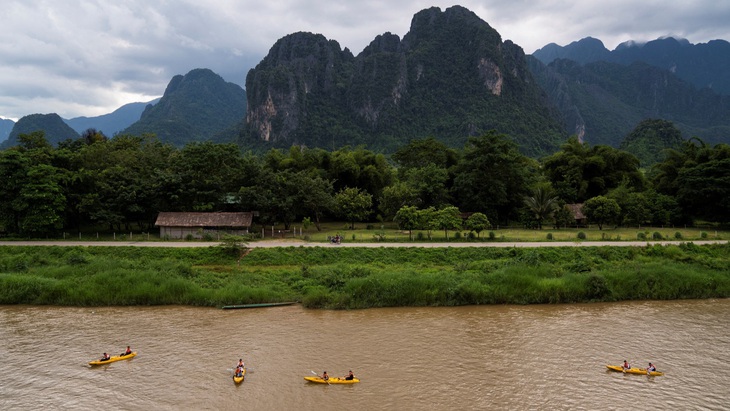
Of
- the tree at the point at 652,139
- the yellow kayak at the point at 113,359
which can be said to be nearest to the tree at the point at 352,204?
the yellow kayak at the point at 113,359

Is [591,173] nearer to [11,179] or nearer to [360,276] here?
[360,276]

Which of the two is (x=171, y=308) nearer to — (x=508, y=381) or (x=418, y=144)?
(x=508, y=381)

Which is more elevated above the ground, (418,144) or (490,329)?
(418,144)

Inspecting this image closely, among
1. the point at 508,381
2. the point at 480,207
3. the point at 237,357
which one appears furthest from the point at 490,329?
the point at 480,207

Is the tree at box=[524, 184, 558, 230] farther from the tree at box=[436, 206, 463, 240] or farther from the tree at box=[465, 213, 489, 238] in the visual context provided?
the tree at box=[436, 206, 463, 240]

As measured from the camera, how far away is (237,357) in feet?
57.8

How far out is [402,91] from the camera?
16100 centimetres

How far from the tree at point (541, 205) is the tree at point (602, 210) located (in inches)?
121

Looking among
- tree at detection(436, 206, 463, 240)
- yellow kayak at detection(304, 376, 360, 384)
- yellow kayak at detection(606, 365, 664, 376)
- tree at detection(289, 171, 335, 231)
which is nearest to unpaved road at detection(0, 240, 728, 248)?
tree at detection(436, 206, 463, 240)

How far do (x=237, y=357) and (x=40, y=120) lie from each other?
179 meters

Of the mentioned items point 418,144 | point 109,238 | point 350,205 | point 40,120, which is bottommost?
point 109,238

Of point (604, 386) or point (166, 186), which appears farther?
point (166, 186)

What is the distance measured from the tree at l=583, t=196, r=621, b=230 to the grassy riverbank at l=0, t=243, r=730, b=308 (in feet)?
33.1

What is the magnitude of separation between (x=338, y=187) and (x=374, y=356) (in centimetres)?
3543
